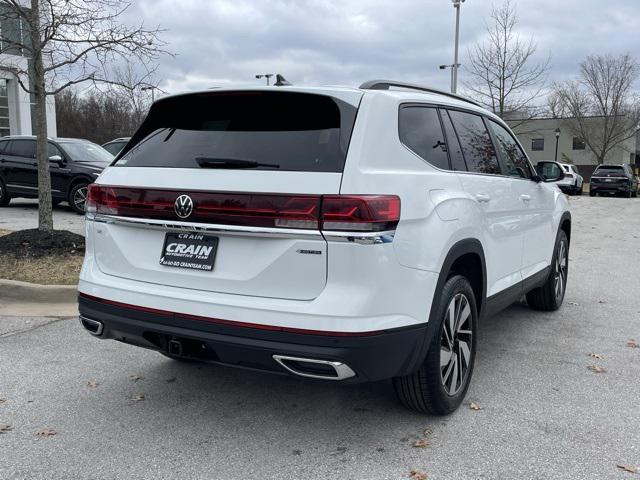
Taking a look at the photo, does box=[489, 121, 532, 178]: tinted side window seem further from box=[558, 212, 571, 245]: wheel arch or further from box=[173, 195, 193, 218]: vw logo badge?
box=[173, 195, 193, 218]: vw logo badge

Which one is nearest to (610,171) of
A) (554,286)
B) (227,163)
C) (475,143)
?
(554,286)

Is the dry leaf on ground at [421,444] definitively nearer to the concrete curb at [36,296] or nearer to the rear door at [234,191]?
the rear door at [234,191]

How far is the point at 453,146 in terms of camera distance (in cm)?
376

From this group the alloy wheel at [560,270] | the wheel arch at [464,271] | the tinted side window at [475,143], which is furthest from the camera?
the alloy wheel at [560,270]

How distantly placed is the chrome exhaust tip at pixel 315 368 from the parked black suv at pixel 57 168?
10331mm

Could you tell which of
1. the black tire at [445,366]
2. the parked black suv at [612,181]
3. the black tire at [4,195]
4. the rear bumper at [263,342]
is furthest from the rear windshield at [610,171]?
the rear bumper at [263,342]

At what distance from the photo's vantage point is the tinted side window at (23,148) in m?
13.4

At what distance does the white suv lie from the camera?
8.94 feet

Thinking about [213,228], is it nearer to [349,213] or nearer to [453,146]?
[349,213]

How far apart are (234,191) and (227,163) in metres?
0.20

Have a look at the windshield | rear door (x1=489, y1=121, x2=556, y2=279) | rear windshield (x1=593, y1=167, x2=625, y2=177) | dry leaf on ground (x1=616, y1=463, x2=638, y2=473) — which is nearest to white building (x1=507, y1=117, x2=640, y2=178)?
rear windshield (x1=593, y1=167, x2=625, y2=177)

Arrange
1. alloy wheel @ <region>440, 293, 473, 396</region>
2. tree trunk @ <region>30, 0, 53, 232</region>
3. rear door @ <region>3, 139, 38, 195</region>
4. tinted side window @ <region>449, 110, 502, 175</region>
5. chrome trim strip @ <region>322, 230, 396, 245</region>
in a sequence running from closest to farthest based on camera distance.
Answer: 1. chrome trim strip @ <region>322, 230, 396, 245</region>
2. alloy wheel @ <region>440, 293, 473, 396</region>
3. tinted side window @ <region>449, 110, 502, 175</region>
4. tree trunk @ <region>30, 0, 53, 232</region>
5. rear door @ <region>3, 139, 38, 195</region>

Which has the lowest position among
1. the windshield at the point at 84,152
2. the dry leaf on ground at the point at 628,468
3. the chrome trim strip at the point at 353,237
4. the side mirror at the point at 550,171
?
the dry leaf on ground at the point at 628,468

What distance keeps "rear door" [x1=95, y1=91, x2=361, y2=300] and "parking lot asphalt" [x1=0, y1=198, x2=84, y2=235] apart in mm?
6892
